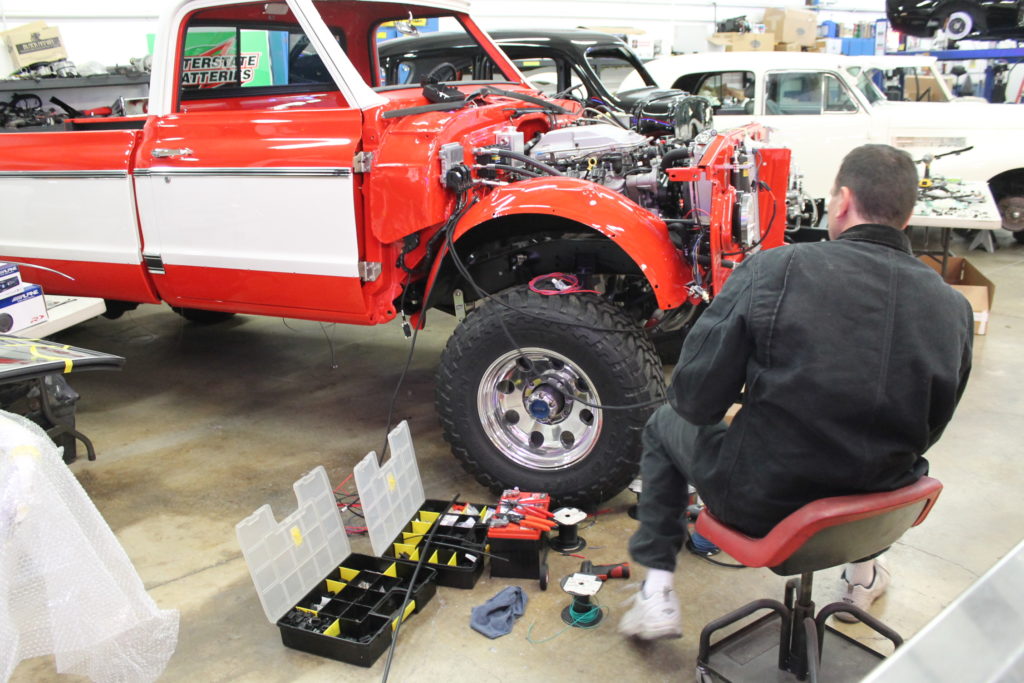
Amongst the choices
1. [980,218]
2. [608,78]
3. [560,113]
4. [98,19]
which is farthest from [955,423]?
[98,19]

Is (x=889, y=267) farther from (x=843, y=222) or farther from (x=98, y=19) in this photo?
(x=98, y=19)

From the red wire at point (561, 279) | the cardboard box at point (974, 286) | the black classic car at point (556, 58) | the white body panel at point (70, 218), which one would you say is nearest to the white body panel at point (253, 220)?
the white body panel at point (70, 218)

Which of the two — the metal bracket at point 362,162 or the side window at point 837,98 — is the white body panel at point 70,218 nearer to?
the metal bracket at point 362,162

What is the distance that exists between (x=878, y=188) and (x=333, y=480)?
2.57 metres

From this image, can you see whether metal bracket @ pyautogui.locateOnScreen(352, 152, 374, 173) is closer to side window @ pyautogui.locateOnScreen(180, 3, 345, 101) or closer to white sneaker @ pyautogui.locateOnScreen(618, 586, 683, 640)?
side window @ pyautogui.locateOnScreen(180, 3, 345, 101)

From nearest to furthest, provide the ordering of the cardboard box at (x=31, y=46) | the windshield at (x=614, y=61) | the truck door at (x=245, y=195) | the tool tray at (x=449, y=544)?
1. the tool tray at (x=449, y=544)
2. the truck door at (x=245, y=195)
3. the windshield at (x=614, y=61)
4. the cardboard box at (x=31, y=46)

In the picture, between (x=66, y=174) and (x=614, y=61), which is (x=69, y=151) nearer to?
(x=66, y=174)

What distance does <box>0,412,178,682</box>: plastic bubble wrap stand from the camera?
2.00 metres

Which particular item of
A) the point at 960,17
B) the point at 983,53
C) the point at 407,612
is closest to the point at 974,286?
the point at 407,612

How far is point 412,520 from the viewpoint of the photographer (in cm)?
317

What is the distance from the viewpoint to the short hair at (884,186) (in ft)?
6.08

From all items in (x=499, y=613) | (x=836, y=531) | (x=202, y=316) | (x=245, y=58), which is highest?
(x=245, y=58)

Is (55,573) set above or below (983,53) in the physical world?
below

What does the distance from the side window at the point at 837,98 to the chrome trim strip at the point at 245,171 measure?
5.72m
